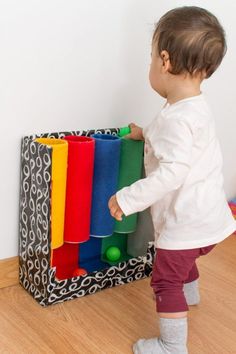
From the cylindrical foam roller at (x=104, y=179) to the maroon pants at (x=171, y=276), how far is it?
0.76ft

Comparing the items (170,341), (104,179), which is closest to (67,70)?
(104,179)

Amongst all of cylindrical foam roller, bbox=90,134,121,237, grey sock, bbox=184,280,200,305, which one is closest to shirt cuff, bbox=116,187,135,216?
cylindrical foam roller, bbox=90,134,121,237

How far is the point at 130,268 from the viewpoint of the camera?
127cm

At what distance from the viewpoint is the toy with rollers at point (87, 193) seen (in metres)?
1.11

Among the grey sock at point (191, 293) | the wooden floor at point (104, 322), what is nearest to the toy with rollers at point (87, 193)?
the wooden floor at point (104, 322)

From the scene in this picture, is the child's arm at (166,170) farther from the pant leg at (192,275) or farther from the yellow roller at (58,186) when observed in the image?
the pant leg at (192,275)

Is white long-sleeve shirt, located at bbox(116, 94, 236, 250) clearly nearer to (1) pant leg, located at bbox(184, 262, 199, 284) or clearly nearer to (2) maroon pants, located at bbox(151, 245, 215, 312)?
(2) maroon pants, located at bbox(151, 245, 215, 312)

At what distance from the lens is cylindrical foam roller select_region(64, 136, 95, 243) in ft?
3.68

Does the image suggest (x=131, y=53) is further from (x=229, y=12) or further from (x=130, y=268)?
(x=130, y=268)

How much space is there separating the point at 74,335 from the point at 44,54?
0.61 meters

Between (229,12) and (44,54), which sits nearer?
(44,54)

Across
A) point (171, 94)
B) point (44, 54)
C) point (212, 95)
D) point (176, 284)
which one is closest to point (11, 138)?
point (44, 54)

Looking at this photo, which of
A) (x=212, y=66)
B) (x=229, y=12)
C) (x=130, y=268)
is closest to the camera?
(x=212, y=66)

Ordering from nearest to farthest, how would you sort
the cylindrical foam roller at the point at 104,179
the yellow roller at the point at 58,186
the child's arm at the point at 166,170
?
1. the child's arm at the point at 166,170
2. the yellow roller at the point at 58,186
3. the cylindrical foam roller at the point at 104,179
